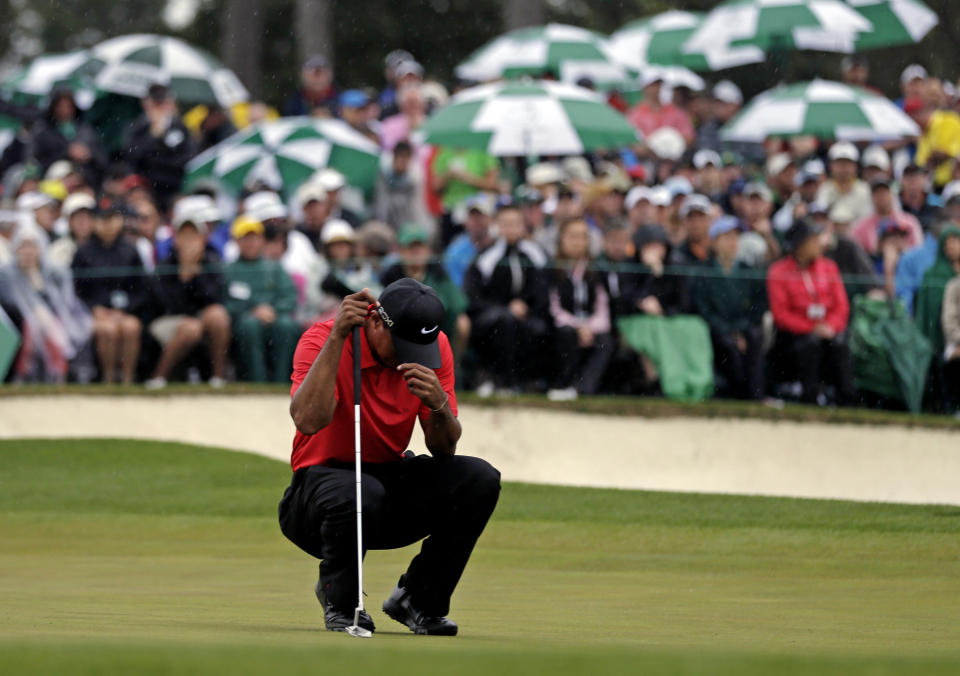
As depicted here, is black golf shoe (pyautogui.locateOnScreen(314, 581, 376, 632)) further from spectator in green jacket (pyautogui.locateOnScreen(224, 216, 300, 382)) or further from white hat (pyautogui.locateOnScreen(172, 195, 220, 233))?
white hat (pyautogui.locateOnScreen(172, 195, 220, 233))

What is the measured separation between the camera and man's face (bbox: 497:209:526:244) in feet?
50.9

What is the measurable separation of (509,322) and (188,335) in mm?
2937

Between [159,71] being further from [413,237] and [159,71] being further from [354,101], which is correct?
[413,237]

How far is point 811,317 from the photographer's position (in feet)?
50.8

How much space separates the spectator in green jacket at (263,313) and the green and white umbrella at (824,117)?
6.18 m

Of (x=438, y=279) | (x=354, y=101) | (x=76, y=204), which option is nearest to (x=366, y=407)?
(x=438, y=279)

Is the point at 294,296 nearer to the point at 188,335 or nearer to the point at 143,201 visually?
the point at 188,335

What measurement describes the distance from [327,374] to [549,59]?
14402 millimetres

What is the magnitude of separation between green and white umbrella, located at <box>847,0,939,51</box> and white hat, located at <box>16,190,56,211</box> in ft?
32.2

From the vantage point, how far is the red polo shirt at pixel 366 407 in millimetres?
6750

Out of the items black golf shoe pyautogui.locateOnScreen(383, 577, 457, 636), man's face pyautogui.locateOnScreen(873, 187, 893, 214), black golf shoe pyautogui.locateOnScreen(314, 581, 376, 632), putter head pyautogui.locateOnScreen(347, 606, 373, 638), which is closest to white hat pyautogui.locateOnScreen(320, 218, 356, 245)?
man's face pyautogui.locateOnScreen(873, 187, 893, 214)

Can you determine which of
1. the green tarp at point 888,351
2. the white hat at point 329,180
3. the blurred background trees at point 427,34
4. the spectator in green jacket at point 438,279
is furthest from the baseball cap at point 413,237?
the blurred background trees at point 427,34

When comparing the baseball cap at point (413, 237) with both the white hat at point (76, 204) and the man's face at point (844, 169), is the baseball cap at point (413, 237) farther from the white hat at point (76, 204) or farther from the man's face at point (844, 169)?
the man's face at point (844, 169)

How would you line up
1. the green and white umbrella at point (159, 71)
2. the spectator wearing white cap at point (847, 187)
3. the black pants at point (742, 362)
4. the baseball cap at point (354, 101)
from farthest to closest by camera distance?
1. the green and white umbrella at point (159, 71)
2. the baseball cap at point (354, 101)
3. the spectator wearing white cap at point (847, 187)
4. the black pants at point (742, 362)
